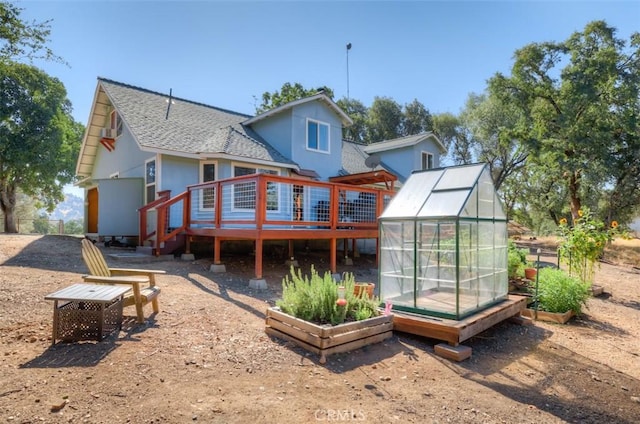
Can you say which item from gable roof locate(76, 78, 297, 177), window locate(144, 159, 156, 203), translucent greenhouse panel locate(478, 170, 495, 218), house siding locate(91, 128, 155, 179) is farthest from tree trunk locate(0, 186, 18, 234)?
translucent greenhouse panel locate(478, 170, 495, 218)

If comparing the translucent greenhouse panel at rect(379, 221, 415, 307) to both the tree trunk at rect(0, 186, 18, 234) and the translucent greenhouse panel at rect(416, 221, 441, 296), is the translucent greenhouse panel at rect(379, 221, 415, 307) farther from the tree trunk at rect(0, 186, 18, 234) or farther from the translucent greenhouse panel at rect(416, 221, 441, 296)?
the tree trunk at rect(0, 186, 18, 234)

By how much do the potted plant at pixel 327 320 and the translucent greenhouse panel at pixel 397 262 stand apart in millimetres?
721

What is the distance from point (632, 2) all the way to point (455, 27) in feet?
14.8

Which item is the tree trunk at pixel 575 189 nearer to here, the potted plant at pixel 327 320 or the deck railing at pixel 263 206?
the deck railing at pixel 263 206

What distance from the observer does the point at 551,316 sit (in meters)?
6.62

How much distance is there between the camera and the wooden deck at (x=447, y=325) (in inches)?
177

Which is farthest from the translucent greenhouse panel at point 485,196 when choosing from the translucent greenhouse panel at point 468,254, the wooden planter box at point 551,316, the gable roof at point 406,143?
the gable roof at point 406,143

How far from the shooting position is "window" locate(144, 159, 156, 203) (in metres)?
11.3

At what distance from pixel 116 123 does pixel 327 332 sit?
43.9 feet

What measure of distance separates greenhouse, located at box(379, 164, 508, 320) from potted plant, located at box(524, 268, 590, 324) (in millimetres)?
1646

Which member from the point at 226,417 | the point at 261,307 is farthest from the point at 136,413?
the point at 261,307

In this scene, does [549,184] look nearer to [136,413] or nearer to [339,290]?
[339,290]

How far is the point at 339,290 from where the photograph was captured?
463 centimetres


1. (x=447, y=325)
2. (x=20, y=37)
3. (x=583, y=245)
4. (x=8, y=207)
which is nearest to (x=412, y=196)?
(x=447, y=325)
